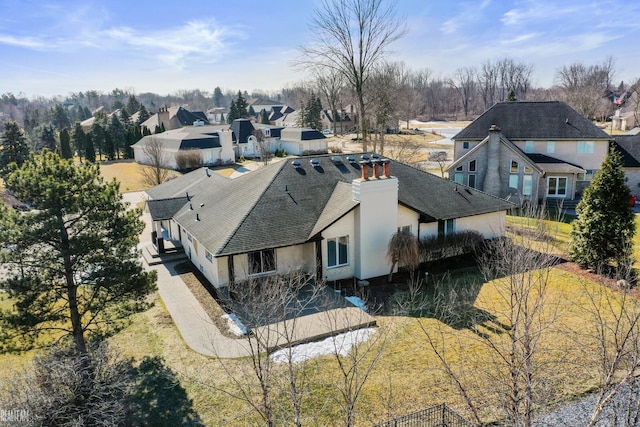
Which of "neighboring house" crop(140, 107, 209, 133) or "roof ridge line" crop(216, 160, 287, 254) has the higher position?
"neighboring house" crop(140, 107, 209, 133)

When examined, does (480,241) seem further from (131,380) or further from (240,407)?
(131,380)

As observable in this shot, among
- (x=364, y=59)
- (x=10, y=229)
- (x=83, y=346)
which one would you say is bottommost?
(x=83, y=346)

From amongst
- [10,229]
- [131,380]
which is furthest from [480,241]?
[10,229]

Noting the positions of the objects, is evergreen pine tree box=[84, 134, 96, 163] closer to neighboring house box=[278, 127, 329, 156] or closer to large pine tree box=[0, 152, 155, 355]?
neighboring house box=[278, 127, 329, 156]

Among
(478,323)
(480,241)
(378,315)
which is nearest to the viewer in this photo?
(478,323)

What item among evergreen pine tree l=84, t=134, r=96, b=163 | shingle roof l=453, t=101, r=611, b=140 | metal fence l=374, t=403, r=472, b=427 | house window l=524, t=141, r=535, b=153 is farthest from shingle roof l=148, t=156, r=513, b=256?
evergreen pine tree l=84, t=134, r=96, b=163

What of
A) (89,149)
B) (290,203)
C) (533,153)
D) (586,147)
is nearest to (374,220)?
(290,203)
